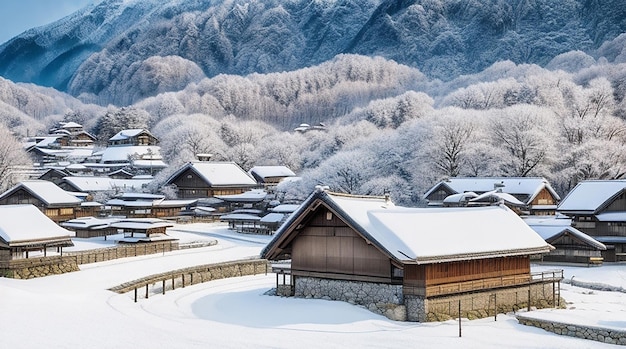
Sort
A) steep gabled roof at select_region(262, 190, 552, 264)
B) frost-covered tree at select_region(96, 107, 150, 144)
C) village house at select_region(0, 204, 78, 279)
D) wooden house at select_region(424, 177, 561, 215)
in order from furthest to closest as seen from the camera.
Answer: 1. frost-covered tree at select_region(96, 107, 150, 144)
2. wooden house at select_region(424, 177, 561, 215)
3. village house at select_region(0, 204, 78, 279)
4. steep gabled roof at select_region(262, 190, 552, 264)

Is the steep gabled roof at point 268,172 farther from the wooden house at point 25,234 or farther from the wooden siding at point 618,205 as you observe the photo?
the wooden siding at point 618,205

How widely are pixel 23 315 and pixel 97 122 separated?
138 metres

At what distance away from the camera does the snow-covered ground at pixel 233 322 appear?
1683cm

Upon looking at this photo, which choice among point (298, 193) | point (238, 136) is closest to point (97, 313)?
point (298, 193)

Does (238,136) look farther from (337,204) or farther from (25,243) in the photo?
(337,204)

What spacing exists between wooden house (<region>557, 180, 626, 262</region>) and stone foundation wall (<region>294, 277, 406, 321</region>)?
882 inches

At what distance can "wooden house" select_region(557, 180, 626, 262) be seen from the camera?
40.2 meters

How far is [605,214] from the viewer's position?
1597 inches

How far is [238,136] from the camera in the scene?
118 meters

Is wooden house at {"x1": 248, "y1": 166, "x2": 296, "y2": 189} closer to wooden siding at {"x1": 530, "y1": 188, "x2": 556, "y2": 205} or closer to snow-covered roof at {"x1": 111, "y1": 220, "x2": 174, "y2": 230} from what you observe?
wooden siding at {"x1": 530, "y1": 188, "x2": 556, "y2": 205}

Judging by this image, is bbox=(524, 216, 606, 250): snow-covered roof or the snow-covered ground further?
bbox=(524, 216, 606, 250): snow-covered roof

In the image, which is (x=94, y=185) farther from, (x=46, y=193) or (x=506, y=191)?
(x=506, y=191)

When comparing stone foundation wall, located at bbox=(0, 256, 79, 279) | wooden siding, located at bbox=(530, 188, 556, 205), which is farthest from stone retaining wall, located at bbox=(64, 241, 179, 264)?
wooden siding, located at bbox=(530, 188, 556, 205)

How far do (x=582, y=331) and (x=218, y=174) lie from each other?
59480 mm
